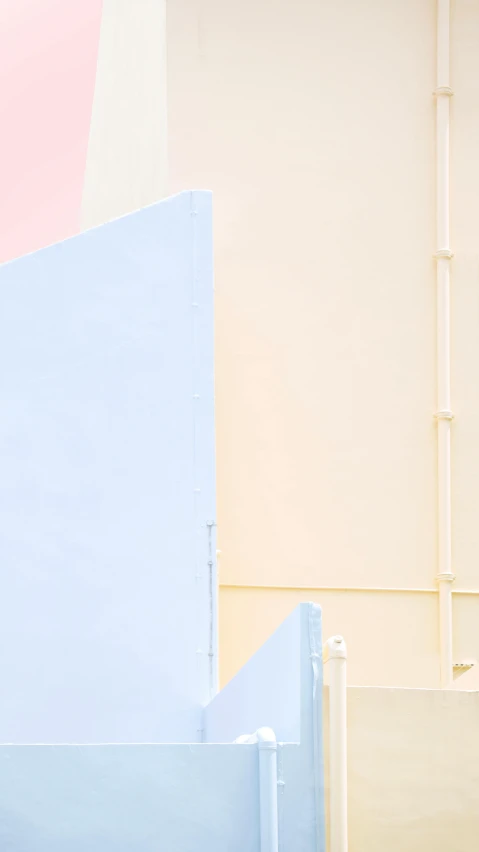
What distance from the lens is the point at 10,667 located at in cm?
868

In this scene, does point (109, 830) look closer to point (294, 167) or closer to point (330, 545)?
point (330, 545)

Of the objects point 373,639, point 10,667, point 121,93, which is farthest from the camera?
point 121,93

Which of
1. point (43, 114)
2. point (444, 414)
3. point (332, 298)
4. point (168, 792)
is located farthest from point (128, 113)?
point (168, 792)

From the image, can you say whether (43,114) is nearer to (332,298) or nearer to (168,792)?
(332,298)

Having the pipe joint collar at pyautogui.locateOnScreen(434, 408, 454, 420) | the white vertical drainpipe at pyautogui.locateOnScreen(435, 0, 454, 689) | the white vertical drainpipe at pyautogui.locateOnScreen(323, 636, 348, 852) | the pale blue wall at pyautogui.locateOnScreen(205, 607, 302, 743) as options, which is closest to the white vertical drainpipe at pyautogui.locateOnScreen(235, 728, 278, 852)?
the pale blue wall at pyautogui.locateOnScreen(205, 607, 302, 743)

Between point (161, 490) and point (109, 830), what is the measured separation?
3.18 meters

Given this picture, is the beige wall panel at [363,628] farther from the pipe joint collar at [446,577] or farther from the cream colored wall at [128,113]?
the cream colored wall at [128,113]

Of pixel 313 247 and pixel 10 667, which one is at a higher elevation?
pixel 313 247

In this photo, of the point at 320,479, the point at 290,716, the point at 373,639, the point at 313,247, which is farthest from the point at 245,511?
the point at 290,716

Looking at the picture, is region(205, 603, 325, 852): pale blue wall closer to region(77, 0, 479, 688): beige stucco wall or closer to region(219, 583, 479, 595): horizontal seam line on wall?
region(219, 583, 479, 595): horizontal seam line on wall

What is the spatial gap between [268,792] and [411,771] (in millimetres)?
806

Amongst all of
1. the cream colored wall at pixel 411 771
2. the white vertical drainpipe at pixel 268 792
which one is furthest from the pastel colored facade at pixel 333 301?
the white vertical drainpipe at pixel 268 792

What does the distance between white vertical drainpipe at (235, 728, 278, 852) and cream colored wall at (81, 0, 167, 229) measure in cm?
556

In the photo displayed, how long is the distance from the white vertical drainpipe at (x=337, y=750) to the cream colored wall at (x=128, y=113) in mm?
5262
